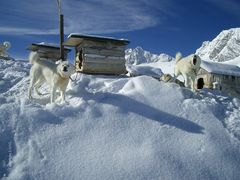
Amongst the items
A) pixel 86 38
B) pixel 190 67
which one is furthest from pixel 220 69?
pixel 190 67

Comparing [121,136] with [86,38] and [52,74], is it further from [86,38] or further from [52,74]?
[86,38]

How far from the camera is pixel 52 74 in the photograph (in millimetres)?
9523

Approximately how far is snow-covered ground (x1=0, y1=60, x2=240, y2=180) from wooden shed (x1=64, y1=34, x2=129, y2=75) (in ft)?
15.5

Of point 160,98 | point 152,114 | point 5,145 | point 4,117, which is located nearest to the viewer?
point 5,145

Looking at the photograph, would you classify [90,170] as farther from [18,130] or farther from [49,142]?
[18,130]

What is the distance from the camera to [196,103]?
10539 millimetres

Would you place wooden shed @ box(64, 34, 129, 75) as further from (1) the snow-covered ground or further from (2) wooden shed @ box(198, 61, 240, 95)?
(2) wooden shed @ box(198, 61, 240, 95)

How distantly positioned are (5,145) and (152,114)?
4028mm

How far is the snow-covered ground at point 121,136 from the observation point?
24.3ft

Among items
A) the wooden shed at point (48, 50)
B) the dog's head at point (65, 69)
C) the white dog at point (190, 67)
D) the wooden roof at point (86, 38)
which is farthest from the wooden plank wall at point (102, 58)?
the dog's head at point (65, 69)

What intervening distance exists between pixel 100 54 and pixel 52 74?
21.0ft

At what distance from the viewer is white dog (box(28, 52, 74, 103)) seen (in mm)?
9086

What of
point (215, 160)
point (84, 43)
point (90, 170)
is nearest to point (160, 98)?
point (215, 160)

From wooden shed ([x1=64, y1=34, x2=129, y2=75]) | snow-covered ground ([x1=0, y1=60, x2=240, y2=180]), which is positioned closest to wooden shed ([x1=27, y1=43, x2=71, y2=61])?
wooden shed ([x1=64, y1=34, x2=129, y2=75])
